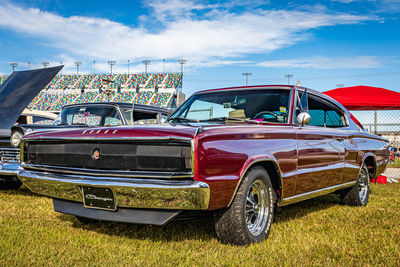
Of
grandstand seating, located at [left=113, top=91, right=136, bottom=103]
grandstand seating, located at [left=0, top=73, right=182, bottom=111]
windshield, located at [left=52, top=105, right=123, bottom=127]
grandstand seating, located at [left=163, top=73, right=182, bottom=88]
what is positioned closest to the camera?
windshield, located at [left=52, top=105, right=123, bottom=127]

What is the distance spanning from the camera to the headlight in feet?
18.3

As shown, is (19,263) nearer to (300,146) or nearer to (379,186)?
(300,146)

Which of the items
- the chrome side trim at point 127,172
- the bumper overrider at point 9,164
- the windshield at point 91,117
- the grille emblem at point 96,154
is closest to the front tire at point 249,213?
the chrome side trim at point 127,172

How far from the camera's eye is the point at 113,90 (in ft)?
167

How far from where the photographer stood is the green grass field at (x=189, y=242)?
2.83m

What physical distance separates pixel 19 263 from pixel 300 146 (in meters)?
2.72

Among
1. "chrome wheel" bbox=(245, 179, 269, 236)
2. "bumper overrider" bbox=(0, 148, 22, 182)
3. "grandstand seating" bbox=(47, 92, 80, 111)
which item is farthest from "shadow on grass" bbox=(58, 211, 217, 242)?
"grandstand seating" bbox=(47, 92, 80, 111)

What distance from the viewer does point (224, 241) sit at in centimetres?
309

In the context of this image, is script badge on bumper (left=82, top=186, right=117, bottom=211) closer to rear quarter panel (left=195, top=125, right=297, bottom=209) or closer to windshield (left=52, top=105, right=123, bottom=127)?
rear quarter panel (left=195, top=125, right=297, bottom=209)

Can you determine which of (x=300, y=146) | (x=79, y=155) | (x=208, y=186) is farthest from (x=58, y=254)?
(x=300, y=146)

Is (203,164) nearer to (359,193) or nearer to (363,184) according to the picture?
(359,193)

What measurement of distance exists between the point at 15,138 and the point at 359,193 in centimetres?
526

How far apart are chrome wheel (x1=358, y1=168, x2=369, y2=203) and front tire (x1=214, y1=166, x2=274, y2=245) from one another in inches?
112

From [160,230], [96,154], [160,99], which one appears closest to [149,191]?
[96,154]
